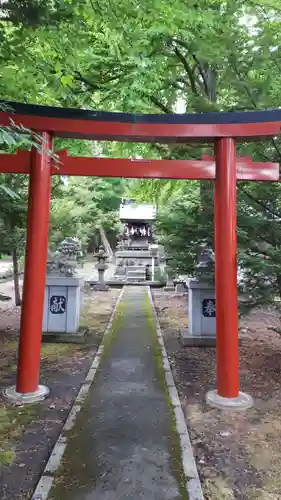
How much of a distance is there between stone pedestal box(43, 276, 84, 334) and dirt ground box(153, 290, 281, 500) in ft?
7.10

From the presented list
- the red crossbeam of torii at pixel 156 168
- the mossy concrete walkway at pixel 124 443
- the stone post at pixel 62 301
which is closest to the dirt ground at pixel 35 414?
the mossy concrete walkway at pixel 124 443

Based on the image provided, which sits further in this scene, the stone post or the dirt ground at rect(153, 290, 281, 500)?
the stone post

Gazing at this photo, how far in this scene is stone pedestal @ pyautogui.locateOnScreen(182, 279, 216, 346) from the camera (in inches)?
296

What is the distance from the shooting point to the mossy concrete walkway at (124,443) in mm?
2932

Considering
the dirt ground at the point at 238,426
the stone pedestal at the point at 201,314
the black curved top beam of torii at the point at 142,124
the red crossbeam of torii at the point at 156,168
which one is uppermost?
the black curved top beam of torii at the point at 142,124

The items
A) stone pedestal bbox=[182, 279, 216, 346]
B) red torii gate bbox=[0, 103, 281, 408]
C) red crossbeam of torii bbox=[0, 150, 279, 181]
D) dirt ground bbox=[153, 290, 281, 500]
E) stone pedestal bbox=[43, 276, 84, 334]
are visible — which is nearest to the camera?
dirt ground bbox=[153, 290, 281, 500]

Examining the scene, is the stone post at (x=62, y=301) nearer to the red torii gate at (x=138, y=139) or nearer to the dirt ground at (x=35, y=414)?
the dirt ground at (x=35, y=414)

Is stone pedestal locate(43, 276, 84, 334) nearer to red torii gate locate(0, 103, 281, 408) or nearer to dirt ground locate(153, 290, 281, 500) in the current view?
Answer: dirt ground locate(153, 290, 281, 500)

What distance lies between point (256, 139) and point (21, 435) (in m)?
4.64

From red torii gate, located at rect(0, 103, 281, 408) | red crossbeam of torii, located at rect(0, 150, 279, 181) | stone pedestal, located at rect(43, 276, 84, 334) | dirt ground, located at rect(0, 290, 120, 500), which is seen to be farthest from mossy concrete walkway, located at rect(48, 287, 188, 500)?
red crossbeam of torii, located at rect(0, 150, 279, 181)

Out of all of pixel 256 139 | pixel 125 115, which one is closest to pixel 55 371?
pixel 125 115

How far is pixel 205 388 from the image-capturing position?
17.5 feet

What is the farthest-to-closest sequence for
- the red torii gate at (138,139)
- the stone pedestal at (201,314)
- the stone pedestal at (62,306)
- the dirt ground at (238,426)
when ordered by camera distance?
1. the stone pedestal at (62,306)
2. the stone pedestal at (201,314)
3. the red torii gate at (138,139)
4. the dirt ground at (238,426)

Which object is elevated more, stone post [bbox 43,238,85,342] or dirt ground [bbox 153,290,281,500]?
stone post [bbox 43,238,85,342]
